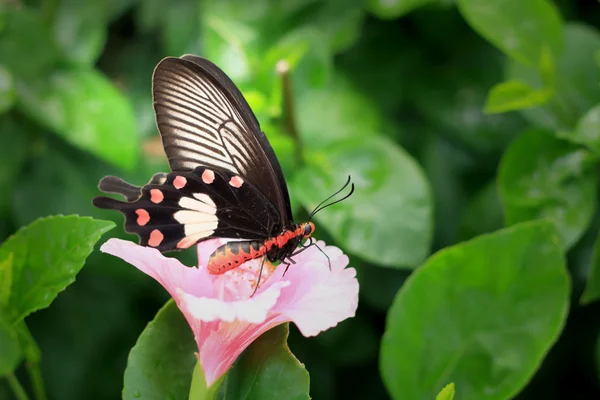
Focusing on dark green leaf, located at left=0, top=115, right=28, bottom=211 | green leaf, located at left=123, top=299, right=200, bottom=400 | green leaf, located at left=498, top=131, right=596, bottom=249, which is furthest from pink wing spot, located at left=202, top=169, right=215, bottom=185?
dark green leaf, located at left=0, top=115, right=28, bottom=211

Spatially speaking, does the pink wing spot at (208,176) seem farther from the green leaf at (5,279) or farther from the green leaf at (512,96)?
the green leaf at (512,96)

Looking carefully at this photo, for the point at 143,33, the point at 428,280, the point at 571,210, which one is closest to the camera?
the point at 428,280

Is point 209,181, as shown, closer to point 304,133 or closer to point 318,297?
point 318,297

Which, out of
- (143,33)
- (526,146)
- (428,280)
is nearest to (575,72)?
(526,146)

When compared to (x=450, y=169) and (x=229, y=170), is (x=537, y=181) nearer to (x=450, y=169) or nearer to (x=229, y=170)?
(x=450, y=169)

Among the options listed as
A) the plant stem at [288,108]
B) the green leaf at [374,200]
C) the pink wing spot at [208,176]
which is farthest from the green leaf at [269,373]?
the plant stem at [288,108]

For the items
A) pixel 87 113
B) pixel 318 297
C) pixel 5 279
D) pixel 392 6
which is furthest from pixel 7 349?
pixel 392 6
